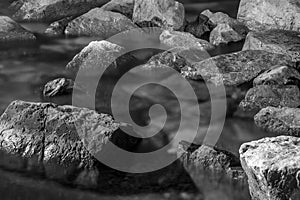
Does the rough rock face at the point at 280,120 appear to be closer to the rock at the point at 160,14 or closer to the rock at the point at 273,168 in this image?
the rock at the point at 273,168

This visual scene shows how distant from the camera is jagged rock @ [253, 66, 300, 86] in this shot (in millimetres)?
8148

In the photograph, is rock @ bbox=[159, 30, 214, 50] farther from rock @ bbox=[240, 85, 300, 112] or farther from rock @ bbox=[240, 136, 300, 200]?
rock @ bbox=[240, 136, 300, 200]

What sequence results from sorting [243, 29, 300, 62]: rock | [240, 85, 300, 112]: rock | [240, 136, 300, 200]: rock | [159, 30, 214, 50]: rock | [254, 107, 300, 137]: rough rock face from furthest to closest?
[159, 30, 214, 50]: rock, [243, 29, 300, 62]: rock, [240, 85, 300, 112]: rock, [254, 107, 300, 137]: rough rock face, [240, 136, 300, 200]: rock

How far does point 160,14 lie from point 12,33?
307 centimetres

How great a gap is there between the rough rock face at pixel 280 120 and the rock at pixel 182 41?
2.97 m

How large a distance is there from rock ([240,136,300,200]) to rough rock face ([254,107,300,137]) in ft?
4.91

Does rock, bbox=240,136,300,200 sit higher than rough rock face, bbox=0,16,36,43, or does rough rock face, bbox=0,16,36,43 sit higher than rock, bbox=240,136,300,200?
rock, bbox=240,136,300,200

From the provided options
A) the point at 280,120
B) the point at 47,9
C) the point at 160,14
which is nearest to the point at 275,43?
the point at 160,14

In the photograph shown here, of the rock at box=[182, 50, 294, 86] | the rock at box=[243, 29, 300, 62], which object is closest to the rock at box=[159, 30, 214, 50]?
the rock at box=[243, 29, 300, 62]

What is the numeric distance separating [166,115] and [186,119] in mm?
310

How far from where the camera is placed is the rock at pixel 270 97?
769cm

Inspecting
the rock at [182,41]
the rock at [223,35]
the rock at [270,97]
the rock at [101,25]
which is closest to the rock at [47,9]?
the rock at [101,25]

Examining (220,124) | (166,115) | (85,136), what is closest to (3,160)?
(85,136)

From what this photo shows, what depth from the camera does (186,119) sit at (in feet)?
24.8
